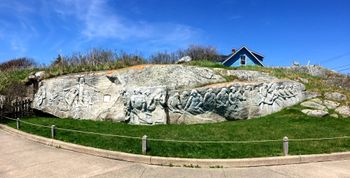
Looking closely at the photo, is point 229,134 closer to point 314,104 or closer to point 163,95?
point 163,95

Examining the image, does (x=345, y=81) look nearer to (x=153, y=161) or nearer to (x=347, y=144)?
(x=347, y=144)

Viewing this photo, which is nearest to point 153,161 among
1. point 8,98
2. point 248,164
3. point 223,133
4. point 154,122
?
point 248,164

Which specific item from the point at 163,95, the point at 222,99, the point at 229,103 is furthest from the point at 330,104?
the point at 163,95

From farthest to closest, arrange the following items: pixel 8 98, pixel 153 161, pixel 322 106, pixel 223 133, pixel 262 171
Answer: pixel 8 98 → pixel 322 106 → pixel 223 133 → pixel 153 161 → pixel 262 171

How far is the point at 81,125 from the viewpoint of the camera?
14125 millimetres

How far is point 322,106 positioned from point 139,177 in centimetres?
1191

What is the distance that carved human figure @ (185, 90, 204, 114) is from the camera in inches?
585

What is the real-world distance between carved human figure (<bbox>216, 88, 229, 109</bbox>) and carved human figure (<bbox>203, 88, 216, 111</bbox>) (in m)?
0.20

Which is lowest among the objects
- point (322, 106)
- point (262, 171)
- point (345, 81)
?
point (262, 171)

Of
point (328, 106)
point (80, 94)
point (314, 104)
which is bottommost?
point (328, 106)

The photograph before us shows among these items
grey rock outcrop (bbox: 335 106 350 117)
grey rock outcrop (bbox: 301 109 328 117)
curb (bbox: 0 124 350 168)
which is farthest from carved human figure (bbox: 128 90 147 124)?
grey rock outcrop (bbox: 335 106 350 117)

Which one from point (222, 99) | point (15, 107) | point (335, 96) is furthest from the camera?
point (335, 96)

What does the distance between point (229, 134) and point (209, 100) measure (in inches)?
133

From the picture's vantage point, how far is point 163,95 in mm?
14883
